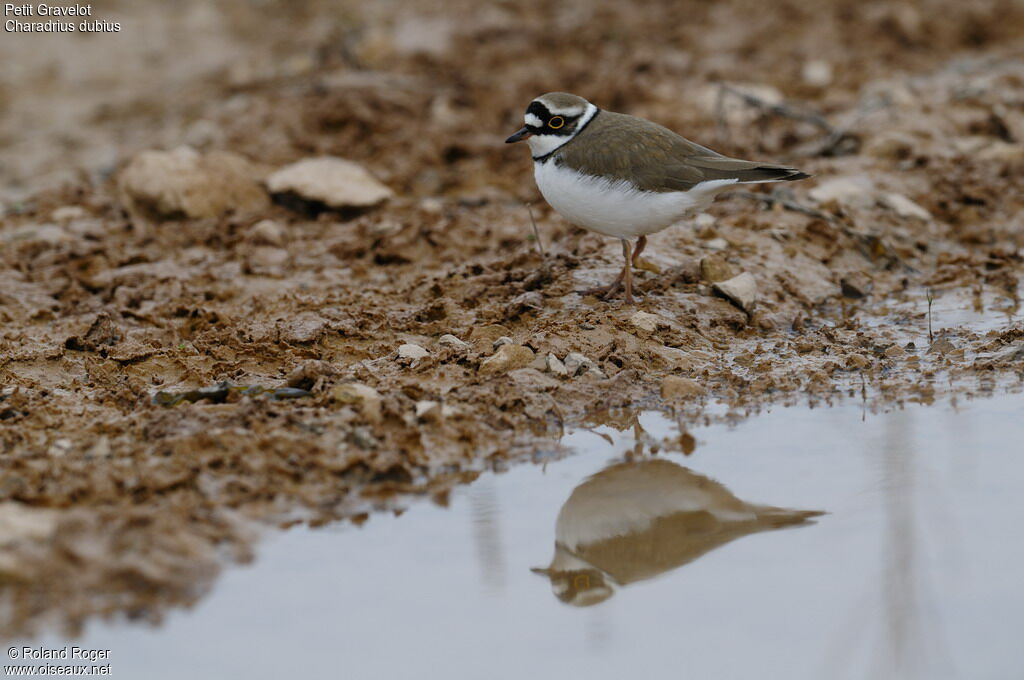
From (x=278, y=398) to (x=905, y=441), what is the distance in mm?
2988

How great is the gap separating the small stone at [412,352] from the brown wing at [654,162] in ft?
4.41

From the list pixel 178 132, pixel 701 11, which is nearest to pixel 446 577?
pixel 178 132

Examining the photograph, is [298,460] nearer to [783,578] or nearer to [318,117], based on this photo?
[783,578]

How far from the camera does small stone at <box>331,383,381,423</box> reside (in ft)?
17.1

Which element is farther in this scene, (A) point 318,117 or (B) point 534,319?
(A) point 318,117

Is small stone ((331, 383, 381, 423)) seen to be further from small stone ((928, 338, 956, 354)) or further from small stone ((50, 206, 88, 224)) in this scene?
small stone ((50, 206, 88, 224))

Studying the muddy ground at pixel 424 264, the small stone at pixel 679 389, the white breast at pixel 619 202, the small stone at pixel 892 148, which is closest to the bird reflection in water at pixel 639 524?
the muddy ground at pixel 424 264

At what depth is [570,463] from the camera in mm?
5059

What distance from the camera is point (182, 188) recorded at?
8.66 m

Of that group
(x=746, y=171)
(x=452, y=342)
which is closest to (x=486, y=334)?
(x=452, y=342)

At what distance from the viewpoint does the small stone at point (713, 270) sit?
22.7ft

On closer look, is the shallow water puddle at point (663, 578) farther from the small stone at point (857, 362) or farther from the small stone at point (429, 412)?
the small stone at point (857, 362)

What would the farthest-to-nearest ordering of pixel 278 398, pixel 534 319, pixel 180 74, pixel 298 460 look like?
pixel 180 74, pixel 534 319, pixel 278 398, pixel 298 460

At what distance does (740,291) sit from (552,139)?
4.78ft
